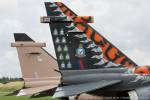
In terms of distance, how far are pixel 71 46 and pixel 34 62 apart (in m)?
8.08

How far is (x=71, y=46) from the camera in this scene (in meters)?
18.2

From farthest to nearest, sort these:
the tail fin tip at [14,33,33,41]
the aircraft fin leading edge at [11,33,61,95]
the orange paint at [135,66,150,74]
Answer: the tail fin tip at [14,33,33,41] < the aircraft fin leading edge at [11,33,61,95] < the orange paint at [135,66,150,74]

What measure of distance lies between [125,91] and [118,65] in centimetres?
112

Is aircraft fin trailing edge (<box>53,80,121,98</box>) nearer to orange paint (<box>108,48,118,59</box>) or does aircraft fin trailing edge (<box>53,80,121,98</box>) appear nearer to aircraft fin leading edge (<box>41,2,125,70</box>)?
aircraft fin leading edge (<box>41,2,125,70</box>)

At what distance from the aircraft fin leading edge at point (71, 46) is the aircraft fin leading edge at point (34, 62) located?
6.76 meters

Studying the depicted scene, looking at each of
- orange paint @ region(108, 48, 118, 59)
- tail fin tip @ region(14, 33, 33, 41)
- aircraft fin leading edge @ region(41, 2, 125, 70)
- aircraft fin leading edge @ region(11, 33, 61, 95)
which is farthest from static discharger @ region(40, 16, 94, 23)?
tail fin tip @ region(14, 33, 33, 41)

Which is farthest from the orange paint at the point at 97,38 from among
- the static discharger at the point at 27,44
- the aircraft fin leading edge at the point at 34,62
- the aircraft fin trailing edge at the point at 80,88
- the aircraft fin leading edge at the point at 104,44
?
the static discharger at the point at 27,44

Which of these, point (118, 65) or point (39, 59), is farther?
point (39, 59)

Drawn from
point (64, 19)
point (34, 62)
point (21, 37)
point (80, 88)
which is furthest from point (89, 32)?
point (21, 37)

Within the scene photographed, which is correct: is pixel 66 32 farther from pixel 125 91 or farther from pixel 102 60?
pixel 125 91

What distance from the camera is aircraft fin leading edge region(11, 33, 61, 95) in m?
25.2

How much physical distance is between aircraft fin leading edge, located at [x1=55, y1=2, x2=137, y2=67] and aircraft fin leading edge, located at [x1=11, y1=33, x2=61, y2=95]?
270 inches

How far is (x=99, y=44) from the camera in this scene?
18.5 meters

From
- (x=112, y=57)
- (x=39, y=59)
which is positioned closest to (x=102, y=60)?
(x=112, y=57)
